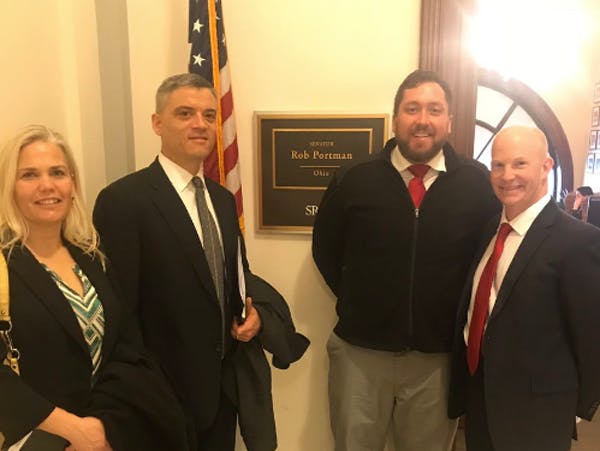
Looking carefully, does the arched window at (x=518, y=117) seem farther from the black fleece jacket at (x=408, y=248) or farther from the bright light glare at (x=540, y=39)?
the black fleece jacket at (x=408, y=248)

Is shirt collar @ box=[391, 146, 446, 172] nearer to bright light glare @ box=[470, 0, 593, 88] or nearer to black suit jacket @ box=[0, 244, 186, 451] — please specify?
black suit jacket @ box=[0, 244, 186, 451]

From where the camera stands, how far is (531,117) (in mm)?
3904

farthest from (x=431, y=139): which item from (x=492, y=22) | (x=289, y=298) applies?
(x=492, y=22)

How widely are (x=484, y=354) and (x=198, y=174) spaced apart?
3.85ft

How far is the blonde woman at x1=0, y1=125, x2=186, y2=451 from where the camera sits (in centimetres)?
127

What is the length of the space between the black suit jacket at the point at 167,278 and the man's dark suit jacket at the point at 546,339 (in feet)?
3.13

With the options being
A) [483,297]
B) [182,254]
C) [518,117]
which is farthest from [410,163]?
[518,117]

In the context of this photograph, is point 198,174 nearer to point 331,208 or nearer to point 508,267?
point 331,208

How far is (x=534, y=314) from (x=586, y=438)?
1882 millimetres

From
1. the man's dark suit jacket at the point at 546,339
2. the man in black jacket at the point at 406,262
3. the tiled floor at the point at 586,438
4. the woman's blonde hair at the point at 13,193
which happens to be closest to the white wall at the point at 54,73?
the woman's blonde hair at the point at 13,193

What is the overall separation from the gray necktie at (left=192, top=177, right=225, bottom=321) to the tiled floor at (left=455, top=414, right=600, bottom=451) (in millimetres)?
1685

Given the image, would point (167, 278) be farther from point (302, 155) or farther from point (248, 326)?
point (302, 155)

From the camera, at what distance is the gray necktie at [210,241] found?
173 centimetres

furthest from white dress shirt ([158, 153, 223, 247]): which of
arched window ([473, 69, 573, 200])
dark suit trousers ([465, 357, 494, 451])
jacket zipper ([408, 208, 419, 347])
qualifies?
arched window ([473, 69, 573, 200])
